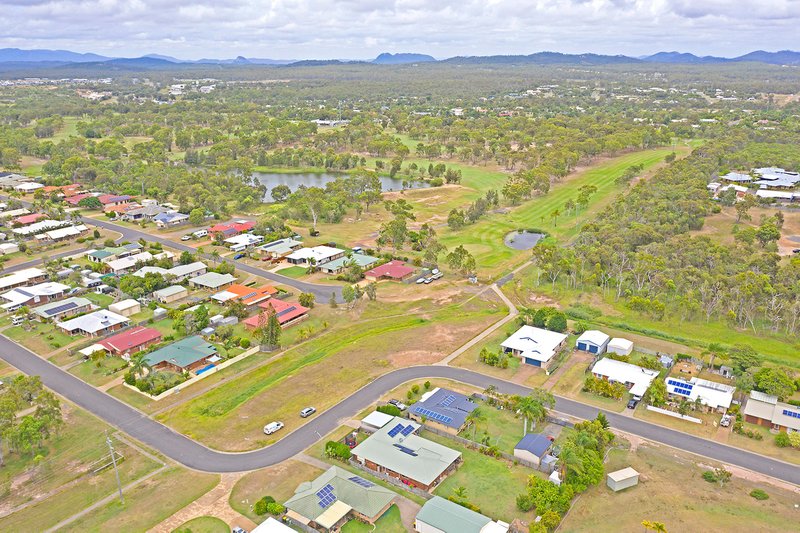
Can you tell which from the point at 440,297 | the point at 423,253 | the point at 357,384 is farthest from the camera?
the point at 423,253

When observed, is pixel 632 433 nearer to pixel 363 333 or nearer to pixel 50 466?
pixel 363 333

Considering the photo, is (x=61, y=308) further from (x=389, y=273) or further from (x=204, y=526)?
(x=204, y=526)

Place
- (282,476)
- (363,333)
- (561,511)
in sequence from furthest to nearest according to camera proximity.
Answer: (363,333) < (282,476) < (561,511)

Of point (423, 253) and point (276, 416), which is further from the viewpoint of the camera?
point (423, 253)

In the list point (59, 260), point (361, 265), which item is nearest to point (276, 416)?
point (361, 265)

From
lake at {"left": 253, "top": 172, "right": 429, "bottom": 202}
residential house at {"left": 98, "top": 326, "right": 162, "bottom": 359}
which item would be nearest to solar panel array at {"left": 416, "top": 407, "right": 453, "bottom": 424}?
residential house at {"left": 98, "top": 326, "right": 162, "bottom": 359}

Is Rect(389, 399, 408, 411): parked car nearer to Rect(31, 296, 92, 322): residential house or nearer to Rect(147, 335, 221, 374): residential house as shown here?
Rect(147, 335, 221, 374): residential house
